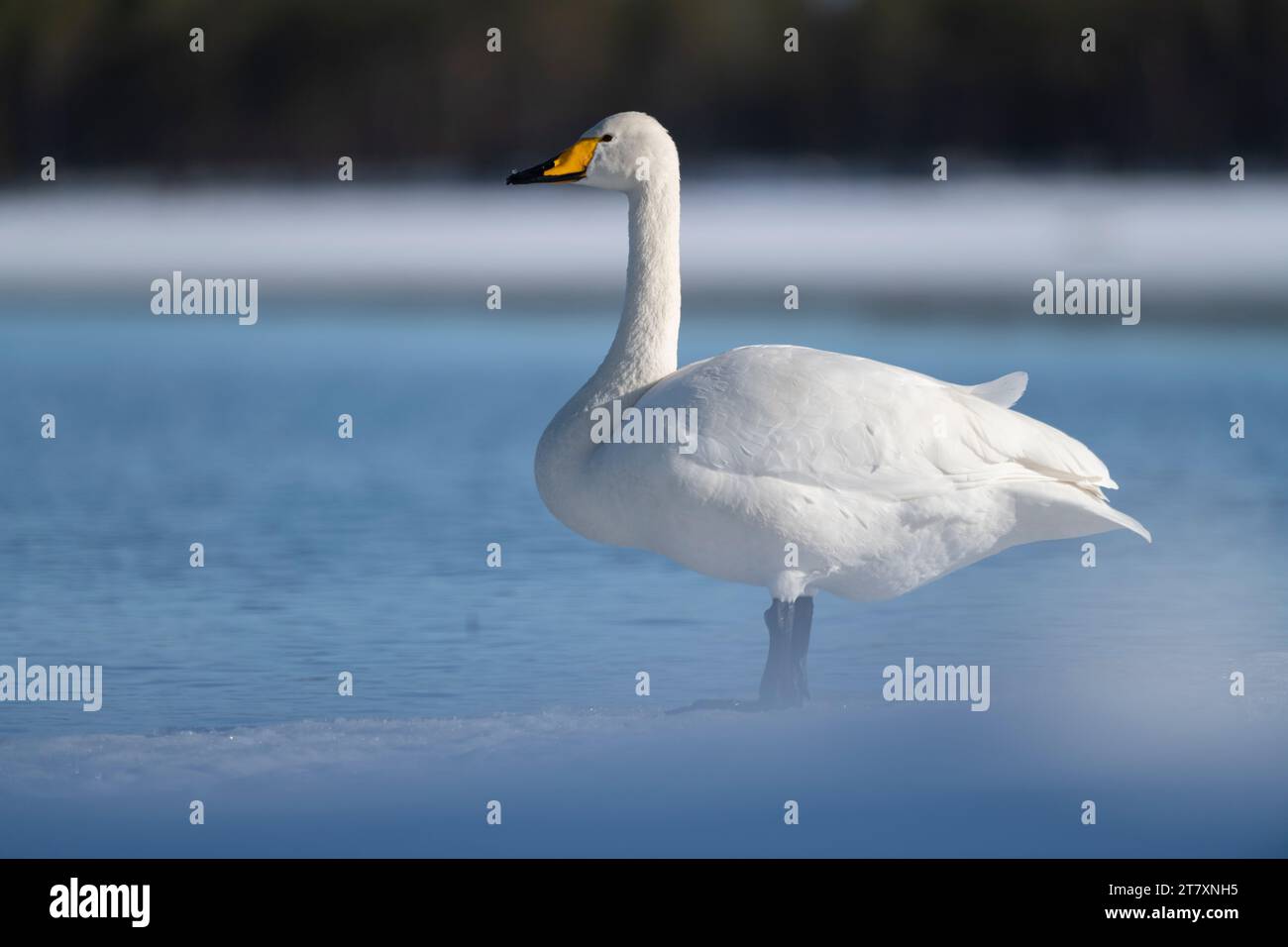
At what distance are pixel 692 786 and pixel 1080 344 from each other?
11.4 meters

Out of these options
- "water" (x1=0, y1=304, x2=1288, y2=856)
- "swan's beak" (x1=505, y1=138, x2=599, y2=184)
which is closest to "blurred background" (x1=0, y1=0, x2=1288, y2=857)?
"water" (x1=0, y1=304, x2=1288, y2=856)

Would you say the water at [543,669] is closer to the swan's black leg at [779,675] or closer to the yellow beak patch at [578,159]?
the swan's black leg at [779,675]

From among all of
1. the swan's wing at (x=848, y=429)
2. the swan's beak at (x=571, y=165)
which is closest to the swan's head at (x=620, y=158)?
the swan's beak at (x=571, y=165)

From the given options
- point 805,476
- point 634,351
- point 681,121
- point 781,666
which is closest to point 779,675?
point 781,666

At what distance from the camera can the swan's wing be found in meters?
4.68

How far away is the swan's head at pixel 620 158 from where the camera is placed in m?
5.25

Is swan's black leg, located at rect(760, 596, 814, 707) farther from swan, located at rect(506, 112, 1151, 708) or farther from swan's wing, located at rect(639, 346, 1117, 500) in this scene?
swan's wing, located at rect(639, 346, 1117, 500)

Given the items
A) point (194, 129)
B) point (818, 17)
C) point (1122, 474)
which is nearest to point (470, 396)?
point (1122, 474)

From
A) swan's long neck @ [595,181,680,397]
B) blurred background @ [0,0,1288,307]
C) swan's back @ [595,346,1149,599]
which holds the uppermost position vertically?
blurred background @ [0,0,1288,307]

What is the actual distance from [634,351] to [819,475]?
0.79 metres

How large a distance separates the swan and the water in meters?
0.38

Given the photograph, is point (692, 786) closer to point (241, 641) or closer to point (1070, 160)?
point (241, 641)

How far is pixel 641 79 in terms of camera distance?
87.9 ft

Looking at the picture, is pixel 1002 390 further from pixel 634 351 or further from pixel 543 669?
pixel 543 669
